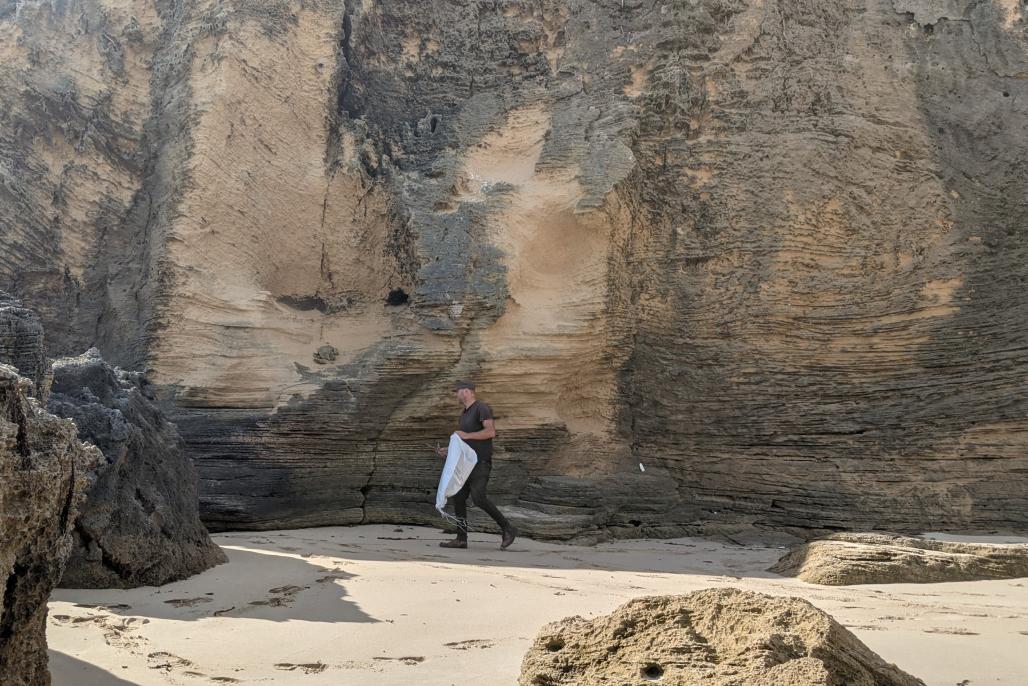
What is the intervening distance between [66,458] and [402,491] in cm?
470

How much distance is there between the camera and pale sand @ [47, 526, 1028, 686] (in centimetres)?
212

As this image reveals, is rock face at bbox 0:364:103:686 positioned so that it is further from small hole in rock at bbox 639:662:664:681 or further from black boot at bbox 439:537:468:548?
black boot at bbox 439:537:468:548

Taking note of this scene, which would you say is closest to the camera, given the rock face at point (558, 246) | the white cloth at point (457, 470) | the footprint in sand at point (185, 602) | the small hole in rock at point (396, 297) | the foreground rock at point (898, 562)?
the footprint in sand at point (185, 602)

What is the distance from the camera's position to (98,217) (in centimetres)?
735

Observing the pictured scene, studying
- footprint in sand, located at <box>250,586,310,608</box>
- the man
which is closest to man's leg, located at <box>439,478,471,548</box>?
the man

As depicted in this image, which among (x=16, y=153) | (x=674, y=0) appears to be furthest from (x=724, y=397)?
(x=16, y=153)

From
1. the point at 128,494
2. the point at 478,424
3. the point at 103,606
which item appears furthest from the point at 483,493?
the point at 103,606

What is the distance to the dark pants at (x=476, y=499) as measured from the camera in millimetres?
5413

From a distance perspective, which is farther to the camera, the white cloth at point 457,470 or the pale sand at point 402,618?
the white cloth at point 457,470

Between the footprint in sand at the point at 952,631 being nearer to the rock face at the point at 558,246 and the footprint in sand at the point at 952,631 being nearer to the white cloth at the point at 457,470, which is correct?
the white cloth at the point at 457,470

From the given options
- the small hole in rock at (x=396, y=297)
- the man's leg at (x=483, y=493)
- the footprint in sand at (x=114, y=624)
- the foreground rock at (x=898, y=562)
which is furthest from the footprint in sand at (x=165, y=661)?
the small hole in rock at (x=396, y=297)

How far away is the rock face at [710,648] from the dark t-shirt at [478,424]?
346 centimetres

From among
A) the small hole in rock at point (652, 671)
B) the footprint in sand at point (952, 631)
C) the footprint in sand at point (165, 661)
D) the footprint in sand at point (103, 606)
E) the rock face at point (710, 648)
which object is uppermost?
the rock face at point (710, 648)

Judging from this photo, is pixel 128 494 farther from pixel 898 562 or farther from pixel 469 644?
pixel 898 562
